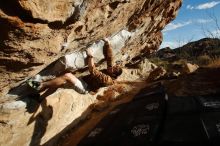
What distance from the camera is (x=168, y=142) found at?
3666mm

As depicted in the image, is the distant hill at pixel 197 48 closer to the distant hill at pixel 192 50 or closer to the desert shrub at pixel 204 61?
the distant hill at pixel 192 50

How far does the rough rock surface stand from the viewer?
3562 millimetres

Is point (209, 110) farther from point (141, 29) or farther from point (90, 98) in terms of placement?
point (141, 29)

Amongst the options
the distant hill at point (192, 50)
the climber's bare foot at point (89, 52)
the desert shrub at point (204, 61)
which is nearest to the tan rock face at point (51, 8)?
the climber's bare foot at point (89, 52)

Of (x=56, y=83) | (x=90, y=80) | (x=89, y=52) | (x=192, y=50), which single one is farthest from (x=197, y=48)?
(x=56, y=83)

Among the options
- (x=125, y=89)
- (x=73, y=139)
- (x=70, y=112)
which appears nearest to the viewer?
(x=73, y=139)

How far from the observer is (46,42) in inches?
167

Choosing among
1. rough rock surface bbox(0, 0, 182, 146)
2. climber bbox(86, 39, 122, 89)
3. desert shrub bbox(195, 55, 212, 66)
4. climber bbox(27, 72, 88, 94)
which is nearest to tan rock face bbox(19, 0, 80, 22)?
rough rock surface bbox(0, 0, 182, 146)

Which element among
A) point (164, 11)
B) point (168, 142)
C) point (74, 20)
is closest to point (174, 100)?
point (168, 142)

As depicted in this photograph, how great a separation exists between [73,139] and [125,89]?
3336mm

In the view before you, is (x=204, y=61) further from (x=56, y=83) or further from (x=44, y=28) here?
(x=44, y=28)

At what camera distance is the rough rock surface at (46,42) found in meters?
3.56

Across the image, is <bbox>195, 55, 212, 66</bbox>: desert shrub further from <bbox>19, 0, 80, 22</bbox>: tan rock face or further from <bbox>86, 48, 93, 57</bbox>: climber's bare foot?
<bbox>19, 0, 80, 22</bbox>: tan rock face

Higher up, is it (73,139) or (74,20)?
(74,20)
